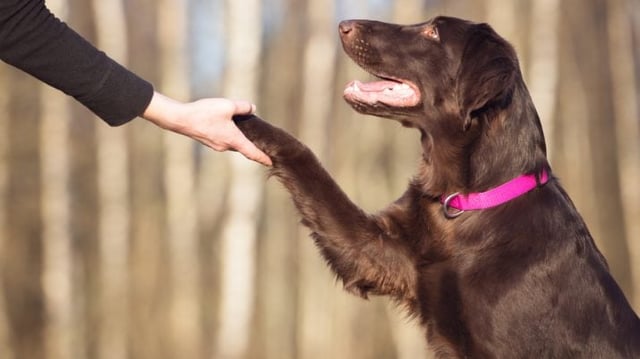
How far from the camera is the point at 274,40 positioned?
62.0ft

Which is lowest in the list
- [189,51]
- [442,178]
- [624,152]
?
[442,178]

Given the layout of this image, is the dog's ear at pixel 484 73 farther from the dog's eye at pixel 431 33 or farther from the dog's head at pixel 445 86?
the dog's eye at pixel 431 33

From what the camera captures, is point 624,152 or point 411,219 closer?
point 411,219

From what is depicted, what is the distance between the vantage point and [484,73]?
4324 mm

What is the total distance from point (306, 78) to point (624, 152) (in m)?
8.11

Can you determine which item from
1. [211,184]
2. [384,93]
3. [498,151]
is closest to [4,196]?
[211,184]

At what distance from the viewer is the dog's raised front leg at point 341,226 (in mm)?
4516

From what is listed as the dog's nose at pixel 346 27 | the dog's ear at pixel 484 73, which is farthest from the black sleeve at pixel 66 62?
the dog's ear at pixel 484 73

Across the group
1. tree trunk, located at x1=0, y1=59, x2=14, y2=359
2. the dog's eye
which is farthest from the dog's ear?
tree trunk, located at x1=0, y1=59, x2=14, y2=359

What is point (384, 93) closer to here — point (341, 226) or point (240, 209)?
point (341, 226)

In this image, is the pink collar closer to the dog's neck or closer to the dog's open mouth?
the dog's neck

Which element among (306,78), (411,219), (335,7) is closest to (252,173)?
(306,78)

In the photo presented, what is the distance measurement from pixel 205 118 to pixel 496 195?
1313 mm

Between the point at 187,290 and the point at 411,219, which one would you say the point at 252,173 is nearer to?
the point at 187,290
